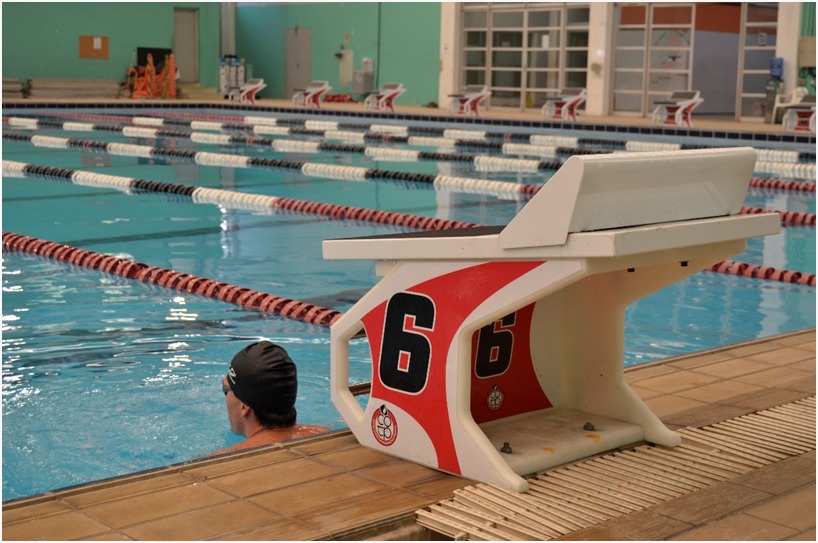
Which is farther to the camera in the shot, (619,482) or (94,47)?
(94,47)

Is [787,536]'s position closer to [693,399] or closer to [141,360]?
[693,399]

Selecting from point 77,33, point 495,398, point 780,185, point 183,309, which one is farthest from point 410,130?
point 495,398

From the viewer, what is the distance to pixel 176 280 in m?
6.52

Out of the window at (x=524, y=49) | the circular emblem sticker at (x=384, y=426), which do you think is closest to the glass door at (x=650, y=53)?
the window at (x=524, y=49)

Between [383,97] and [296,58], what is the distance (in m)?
7.02

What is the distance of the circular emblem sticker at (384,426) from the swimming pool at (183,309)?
117 centimetres

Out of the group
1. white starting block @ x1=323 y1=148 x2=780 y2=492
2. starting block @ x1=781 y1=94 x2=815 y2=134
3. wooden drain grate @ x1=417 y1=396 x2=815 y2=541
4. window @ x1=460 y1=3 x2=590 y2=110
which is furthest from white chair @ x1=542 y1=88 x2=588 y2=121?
white starting block @ x1=323 y1=148 x2=780 y2=492

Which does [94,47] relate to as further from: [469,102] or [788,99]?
[788,99]

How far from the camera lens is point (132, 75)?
2725cm

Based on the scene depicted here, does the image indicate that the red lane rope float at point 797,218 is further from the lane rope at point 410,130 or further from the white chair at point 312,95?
the white chair at point 312,95

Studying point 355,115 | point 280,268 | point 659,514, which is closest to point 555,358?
point 659,514

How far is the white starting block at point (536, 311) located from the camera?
2.66 m

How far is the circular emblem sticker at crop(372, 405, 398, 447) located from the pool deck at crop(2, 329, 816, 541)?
0.05 meters

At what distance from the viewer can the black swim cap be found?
11.1 ft
